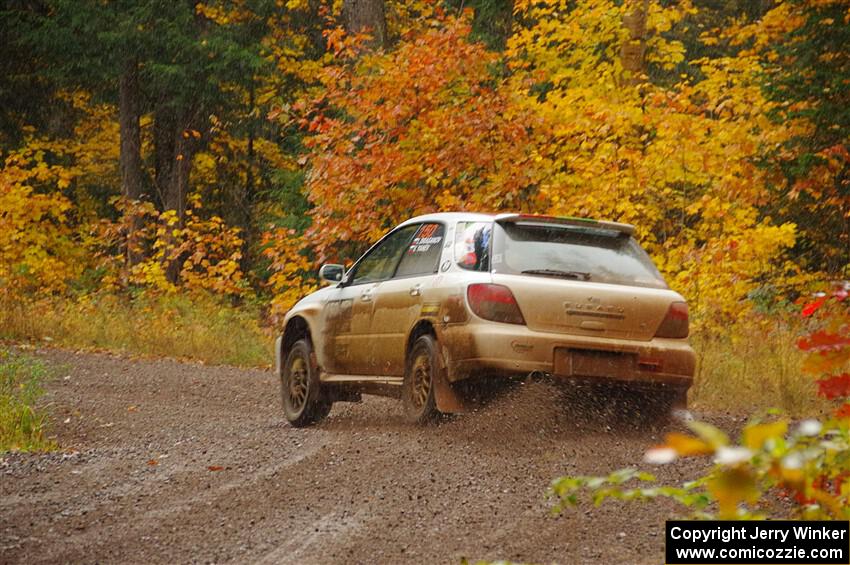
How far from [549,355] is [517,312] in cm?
38

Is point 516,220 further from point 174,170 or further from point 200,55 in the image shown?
point 174,170

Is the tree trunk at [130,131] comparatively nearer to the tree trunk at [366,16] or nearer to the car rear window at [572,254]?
the tree trunk at [366,16]

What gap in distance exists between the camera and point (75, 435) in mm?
10320

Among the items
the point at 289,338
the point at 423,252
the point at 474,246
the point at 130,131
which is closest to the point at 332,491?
the point at 474,246

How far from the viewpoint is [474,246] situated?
8922 millimetres

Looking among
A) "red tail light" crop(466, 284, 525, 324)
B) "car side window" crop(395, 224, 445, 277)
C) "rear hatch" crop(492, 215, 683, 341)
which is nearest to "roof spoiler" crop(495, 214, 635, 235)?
"rear hatch" crop(492, 215, 683, 341)

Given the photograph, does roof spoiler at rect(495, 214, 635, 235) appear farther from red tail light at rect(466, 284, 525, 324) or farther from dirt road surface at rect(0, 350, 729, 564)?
dirt road surface at rect(0, 350, 729, 564)

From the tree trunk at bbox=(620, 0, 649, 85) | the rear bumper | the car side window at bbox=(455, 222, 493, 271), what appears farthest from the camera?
the tree trunk at bbox=(620, 0, 649, 85)

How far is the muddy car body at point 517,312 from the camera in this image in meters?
8.35

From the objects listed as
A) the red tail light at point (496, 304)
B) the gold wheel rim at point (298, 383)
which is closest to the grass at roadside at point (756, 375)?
the red tail light at point (496, 304)

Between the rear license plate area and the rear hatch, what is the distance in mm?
143

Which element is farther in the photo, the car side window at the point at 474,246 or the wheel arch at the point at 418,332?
the wheel arch at the point at 418,332

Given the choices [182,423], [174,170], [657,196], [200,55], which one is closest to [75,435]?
[182,423]

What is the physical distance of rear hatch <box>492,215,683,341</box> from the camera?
8.42 metres
